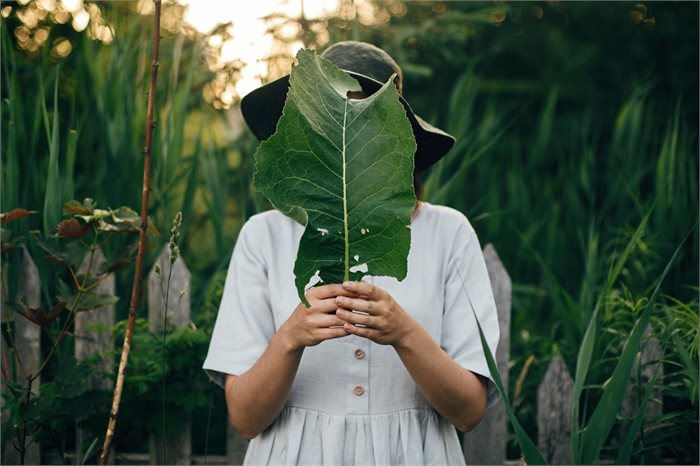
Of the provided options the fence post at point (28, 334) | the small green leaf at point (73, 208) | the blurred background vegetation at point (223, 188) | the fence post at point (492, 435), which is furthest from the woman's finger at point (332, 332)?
the fence post at point (28, 334)

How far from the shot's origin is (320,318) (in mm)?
1153

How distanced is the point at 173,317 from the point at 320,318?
0.99m

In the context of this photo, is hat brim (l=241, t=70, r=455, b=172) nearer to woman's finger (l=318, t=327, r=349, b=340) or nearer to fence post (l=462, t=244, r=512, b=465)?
woman's finger (l=318, t=327, r=349, b=340)

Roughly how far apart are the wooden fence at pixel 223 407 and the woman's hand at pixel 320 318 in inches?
34.6

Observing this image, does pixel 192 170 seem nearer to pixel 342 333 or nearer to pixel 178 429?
pixel 178 429

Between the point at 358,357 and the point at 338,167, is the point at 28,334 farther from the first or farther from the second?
the point at 338,167

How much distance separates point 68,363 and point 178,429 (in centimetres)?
42

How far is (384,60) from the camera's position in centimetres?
150

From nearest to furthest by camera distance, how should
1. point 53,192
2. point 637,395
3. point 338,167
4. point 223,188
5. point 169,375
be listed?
A: point 338,167 → point 53,192 → point 169,375 → point 637,395 → point 223,188

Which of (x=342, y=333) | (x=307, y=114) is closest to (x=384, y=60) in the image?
(x=307, y=114)

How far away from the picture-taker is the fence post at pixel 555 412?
2035mm

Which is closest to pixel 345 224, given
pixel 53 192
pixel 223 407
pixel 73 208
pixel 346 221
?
pixel 346 221

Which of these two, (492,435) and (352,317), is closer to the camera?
(352,317)

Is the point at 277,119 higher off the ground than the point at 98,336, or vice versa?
the point at 277,119
